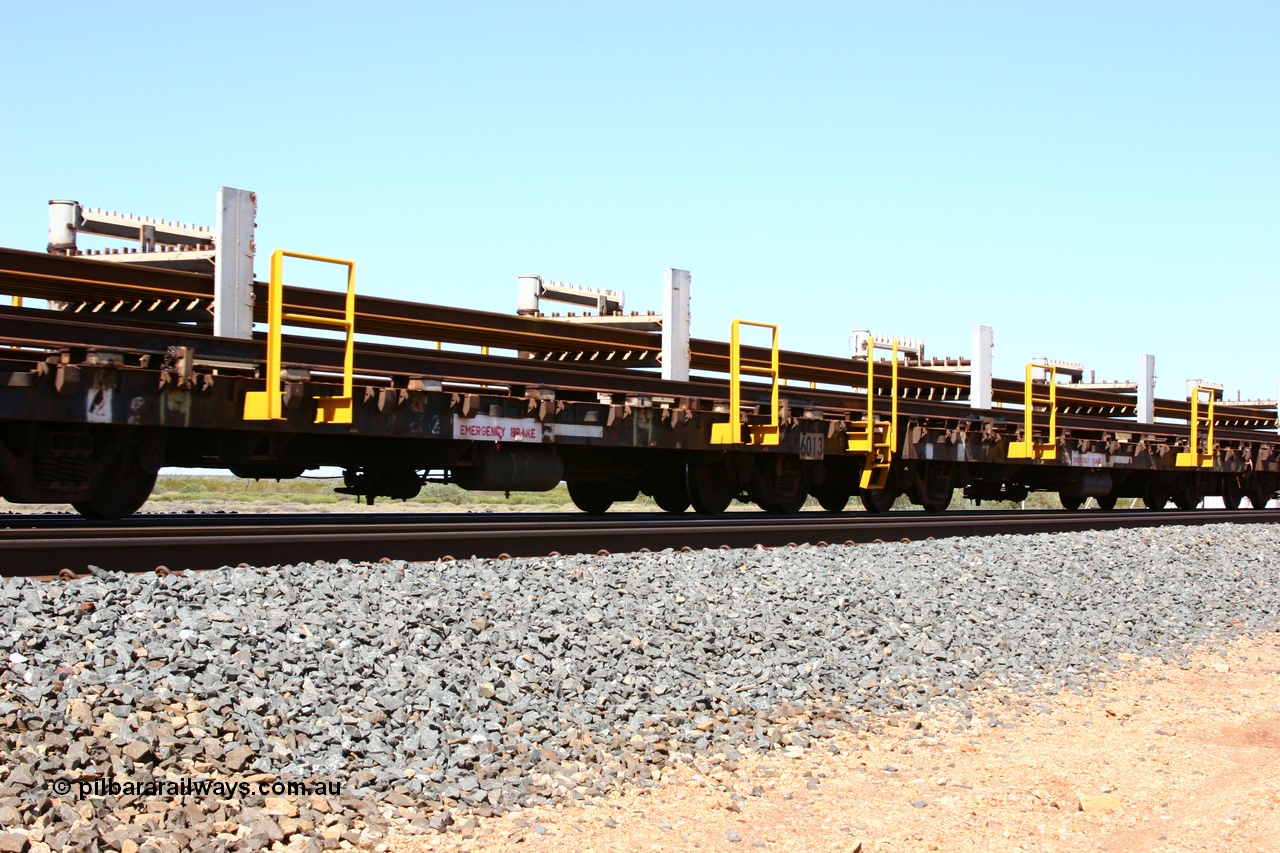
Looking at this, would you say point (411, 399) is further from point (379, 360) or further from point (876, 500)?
point (876, 500)

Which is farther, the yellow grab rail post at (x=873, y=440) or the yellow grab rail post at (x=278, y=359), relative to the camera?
the yellow grab rail post at (x=873, y=440)

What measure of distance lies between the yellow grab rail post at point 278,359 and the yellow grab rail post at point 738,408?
176 inches

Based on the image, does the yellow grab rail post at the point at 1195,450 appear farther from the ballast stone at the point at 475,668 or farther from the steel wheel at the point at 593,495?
the ballast stone at the point at 475,668

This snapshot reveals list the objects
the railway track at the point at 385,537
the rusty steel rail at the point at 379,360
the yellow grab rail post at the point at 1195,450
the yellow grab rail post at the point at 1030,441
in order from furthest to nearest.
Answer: the yellow grab rail post at the point at 1195,450 < the yellow grab rail post at the point at 1030,441 < the rusty steel rail at the point at 379,360 < the railway track at the point at 385,537

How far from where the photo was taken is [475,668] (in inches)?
232

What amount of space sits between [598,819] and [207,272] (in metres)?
6.95

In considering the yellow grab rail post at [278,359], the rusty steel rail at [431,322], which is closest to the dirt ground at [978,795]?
the yellow grab rail post at [278,359]

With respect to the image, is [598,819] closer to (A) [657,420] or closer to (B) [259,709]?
(B) [259,709]

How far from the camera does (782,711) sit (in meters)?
6.34

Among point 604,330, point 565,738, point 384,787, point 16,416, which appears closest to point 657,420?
point 604,330

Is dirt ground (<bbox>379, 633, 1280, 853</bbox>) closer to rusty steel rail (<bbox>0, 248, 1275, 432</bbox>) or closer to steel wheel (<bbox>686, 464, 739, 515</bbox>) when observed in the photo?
rusty steel rail (<bbox>0, 248, 1275, 432</bbox>)

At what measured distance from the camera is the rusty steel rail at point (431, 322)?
9180mm

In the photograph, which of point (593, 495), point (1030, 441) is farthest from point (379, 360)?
point (1030, 441)

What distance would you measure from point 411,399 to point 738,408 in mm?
3846
